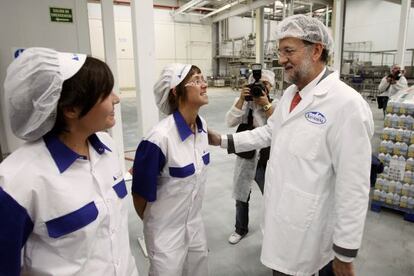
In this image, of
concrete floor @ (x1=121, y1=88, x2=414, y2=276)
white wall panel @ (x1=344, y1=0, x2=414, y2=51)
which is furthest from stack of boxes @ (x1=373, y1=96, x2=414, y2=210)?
white wall panel @ (x1=344, y1=0, x2=414, y2=51)

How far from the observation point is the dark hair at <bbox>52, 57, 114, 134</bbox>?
0.80 m

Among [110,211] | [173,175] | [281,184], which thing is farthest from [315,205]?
[110,211]

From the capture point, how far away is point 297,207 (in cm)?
125

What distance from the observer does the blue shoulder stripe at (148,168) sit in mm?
1260

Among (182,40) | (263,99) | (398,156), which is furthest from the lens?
(182,40)

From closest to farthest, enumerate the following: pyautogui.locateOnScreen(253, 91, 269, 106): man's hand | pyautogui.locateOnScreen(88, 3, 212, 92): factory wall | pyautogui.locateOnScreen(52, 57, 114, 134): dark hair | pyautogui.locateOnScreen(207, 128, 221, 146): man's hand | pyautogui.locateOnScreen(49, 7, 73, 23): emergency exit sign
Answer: pyautogui.locateOnScreen(52, 57, 114, 134): dark hair → pyautogui.locateOnScreen(207, 128, 221, 146): man's hand → pyautogui.locateOnScreen(253, 91, 269, 106): man's hand → pyautogui.locateOnScreen(49, 7, 73, 23): emergency exit sign → pyautogui.locateOnScreen(88, 3, 212, 92): factory wall

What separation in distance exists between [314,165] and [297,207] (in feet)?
0.66

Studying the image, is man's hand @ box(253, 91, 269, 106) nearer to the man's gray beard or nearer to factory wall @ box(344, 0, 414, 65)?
the man's gray beard

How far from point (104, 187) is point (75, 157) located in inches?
5.6

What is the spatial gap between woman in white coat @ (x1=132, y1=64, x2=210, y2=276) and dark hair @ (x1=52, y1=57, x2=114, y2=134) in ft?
1.48

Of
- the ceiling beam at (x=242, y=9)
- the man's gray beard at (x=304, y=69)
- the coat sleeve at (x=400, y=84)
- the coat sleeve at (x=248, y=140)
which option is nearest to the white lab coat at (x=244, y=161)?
the coat sleeve at (x=248, y=140)

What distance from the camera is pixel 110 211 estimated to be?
0.92 metres

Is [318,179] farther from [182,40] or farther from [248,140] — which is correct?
[182,40]

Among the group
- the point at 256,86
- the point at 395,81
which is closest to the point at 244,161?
the point at 256,86
